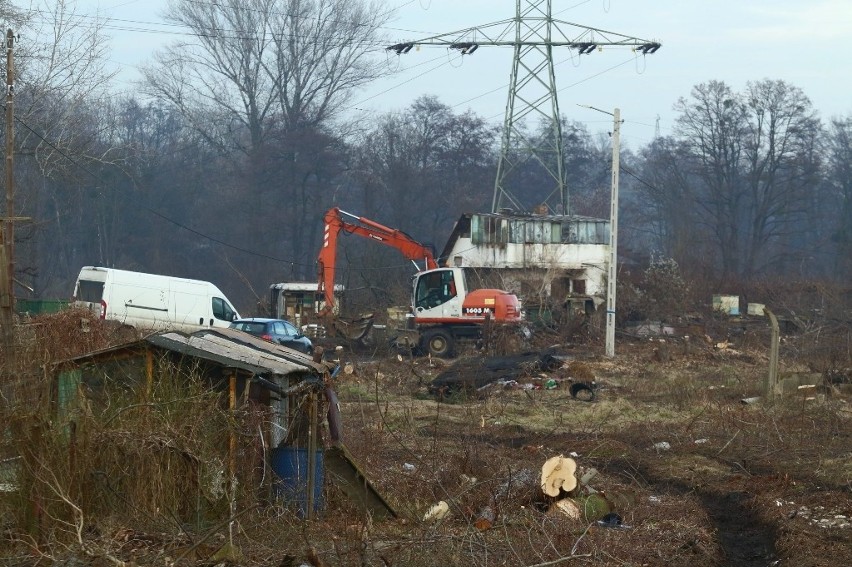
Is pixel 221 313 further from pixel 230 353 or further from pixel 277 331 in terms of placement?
pixel 230 353

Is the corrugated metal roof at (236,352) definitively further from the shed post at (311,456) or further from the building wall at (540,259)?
the building wall at (540,259)

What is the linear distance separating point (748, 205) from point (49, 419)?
2511 inches

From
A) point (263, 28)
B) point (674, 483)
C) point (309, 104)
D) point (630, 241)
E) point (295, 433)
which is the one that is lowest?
point (674, 483)

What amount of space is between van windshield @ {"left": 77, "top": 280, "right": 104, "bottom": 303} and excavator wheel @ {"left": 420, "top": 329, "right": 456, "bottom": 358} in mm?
10329

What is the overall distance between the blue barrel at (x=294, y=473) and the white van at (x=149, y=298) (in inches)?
899

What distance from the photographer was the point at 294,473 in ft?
33.2

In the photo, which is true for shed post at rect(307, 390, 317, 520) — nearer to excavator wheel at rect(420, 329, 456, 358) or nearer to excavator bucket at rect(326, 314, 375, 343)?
excavator wheel at rect(420, 329, 456, 358)

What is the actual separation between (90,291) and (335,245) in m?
8.82

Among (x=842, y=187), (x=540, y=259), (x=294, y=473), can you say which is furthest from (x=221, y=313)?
(x=842, y=187)

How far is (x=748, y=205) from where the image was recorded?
67.8 metres

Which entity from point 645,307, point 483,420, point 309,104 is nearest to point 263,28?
point 309,104

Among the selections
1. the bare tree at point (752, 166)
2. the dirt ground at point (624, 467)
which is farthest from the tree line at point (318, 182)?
the dirt ground at point (624, 467)

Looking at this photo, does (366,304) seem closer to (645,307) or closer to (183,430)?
(645,307)

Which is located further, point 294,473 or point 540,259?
point 540,259
